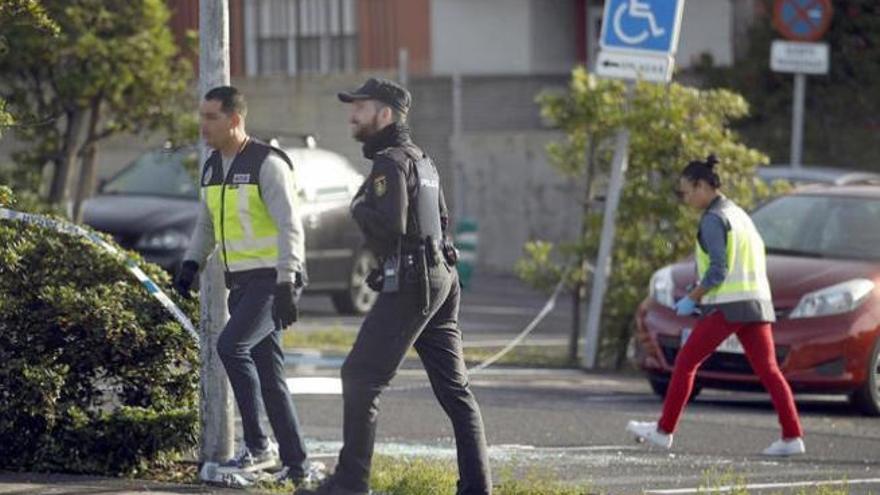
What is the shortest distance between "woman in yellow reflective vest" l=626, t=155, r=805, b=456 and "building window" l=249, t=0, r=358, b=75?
20465 mm

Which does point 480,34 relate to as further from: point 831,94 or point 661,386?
point 661,386

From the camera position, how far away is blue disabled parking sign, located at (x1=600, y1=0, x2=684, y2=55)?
1623cm

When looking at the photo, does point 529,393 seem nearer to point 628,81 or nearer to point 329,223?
point 628,81

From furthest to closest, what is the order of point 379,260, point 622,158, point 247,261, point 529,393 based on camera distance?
point 622,158, point 529,393, point 247,261, point 379,260

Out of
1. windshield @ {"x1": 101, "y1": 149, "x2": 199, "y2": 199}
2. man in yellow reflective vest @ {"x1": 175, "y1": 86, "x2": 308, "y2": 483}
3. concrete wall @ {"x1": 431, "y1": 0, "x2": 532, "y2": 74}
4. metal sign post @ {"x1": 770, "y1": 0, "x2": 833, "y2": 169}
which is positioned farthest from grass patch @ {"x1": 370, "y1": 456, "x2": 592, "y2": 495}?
concrete wall @ {"x1": 431, "y1": 0, "x2": 532, "y2": 74}

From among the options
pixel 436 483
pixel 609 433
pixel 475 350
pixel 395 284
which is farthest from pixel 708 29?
pixel 395 284

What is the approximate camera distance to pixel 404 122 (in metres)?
8.60

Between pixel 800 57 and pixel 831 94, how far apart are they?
483cm

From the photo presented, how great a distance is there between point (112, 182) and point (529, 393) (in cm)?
785

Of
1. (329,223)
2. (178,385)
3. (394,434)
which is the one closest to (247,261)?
(178,385)

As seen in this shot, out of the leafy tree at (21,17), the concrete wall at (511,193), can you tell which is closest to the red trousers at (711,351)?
the leafy tree at (21,17)

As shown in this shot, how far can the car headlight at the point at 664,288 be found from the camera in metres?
14.3

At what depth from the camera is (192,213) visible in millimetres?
19969

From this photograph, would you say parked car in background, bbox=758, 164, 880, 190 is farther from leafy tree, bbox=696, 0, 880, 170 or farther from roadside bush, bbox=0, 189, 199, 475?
roadside bush, bbox=0, 189, 199, 475
